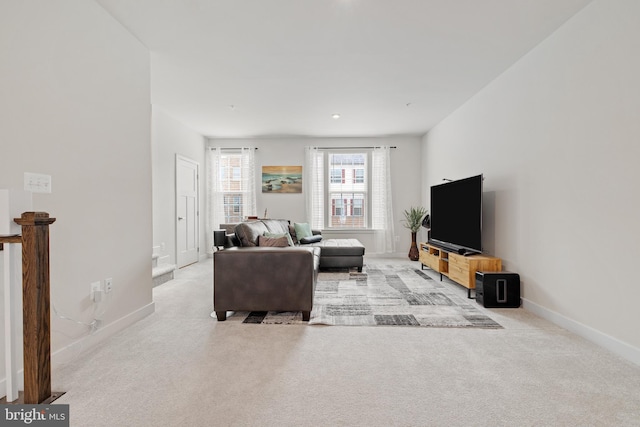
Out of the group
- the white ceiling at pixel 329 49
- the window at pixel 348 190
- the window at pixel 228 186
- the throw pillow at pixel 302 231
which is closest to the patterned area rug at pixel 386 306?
the throw pillow at pixel 302 231

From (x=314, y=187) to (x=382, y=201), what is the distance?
4.97ft

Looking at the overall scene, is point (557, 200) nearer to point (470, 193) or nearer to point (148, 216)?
point (470, 193)

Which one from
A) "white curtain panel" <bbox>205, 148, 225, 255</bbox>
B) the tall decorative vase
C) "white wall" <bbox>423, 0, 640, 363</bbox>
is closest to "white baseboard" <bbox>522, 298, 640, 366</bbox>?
"white wall" <bbox>423, 0, 640, 363</bbox>

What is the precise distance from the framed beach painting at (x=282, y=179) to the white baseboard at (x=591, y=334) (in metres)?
4.87

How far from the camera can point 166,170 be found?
5297 millimetres

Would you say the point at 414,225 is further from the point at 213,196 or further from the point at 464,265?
the point at 213,196

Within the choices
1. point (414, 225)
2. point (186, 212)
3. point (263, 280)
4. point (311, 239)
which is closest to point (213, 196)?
point (186, 212)

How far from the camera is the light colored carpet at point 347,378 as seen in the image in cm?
158

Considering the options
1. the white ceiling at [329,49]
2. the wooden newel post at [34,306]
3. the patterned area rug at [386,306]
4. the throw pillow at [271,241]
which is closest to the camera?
the wooden newel post at [34,306]

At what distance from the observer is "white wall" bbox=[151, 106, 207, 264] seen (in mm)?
4961

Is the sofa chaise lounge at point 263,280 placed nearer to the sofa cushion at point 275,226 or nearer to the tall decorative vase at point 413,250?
the sofa cushion at point 275,226

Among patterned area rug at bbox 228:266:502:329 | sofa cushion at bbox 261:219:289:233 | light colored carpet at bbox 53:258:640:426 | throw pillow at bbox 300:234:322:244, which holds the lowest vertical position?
light colored carpet at bbox 53:258:640:426

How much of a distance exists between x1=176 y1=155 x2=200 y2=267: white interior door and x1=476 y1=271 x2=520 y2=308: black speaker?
189 inches

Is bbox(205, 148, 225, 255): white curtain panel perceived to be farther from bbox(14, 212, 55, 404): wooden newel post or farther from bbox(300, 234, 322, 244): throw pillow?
bbox(14, 212, 55, 404): wooden newel post
